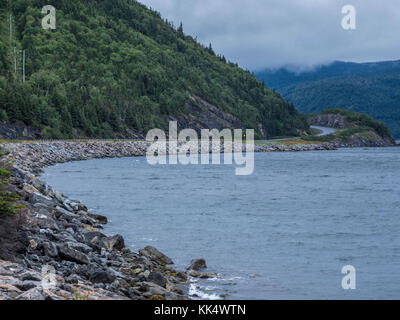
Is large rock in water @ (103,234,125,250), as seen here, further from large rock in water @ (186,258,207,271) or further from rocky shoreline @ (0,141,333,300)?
large rock in water @ (186,258,207,271)

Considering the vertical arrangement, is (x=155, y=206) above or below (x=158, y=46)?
below

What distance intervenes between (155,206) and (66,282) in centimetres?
1863

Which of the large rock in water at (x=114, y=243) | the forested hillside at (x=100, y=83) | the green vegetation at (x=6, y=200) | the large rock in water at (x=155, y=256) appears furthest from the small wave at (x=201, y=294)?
A: the forested hillside at (x=100, y=83)

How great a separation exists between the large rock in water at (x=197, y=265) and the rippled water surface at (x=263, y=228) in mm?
365

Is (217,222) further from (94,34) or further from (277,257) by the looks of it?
(94,34)

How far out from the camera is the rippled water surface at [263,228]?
14.3m

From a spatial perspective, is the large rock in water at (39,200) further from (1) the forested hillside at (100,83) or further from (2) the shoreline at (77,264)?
(1) the forested hillside at (100,83)

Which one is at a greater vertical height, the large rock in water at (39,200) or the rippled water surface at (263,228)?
the large rock in water at (39,200)

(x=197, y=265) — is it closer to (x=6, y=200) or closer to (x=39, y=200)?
(x=6, y=200)

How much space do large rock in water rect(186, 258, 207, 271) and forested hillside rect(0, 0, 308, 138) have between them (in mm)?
61196

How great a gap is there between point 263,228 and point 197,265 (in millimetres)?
8340

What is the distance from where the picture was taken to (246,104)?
18238cm

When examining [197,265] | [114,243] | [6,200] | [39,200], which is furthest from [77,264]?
[39,200]
